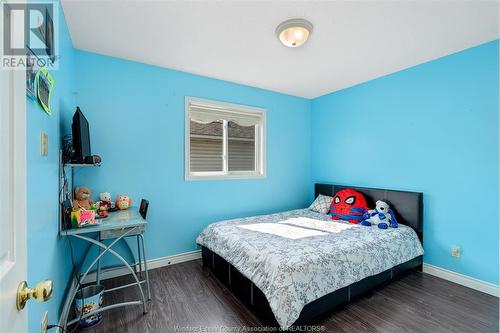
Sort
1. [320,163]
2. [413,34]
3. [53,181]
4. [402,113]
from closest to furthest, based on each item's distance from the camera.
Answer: [53,181]
[413,34]
[402,113]
[320,163]

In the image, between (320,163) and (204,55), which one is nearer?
(204,55)

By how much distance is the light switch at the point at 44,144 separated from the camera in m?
1.34

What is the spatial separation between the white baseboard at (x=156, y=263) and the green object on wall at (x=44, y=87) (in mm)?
1932

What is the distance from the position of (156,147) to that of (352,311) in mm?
2724

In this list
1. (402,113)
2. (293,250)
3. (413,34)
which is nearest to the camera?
(293,250)

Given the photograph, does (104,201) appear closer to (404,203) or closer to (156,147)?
(156,147)

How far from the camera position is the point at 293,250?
2.00 metres

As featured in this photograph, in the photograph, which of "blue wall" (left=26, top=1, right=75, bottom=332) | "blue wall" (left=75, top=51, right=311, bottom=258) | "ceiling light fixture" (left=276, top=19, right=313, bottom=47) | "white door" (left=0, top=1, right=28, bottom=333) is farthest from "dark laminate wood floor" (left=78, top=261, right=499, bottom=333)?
"ceiling light fixture" (left=276, top=19, right=313, bottom=47)

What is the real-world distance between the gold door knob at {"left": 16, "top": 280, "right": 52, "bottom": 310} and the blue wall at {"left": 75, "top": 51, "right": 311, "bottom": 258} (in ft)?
7.06

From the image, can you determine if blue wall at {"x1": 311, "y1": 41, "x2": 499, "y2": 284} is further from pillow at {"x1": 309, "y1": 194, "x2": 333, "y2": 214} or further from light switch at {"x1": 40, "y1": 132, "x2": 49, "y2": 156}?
light switch at {"x1": 40, "y1": 132, "x2": 49, "y2": 156}

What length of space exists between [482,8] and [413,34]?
47 centimetres

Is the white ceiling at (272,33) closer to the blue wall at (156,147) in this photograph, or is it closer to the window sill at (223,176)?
the blue wall at (156,147)

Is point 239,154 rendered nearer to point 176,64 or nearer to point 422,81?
point 176,64

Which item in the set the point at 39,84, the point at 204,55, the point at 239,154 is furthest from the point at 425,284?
the point at 39,84
